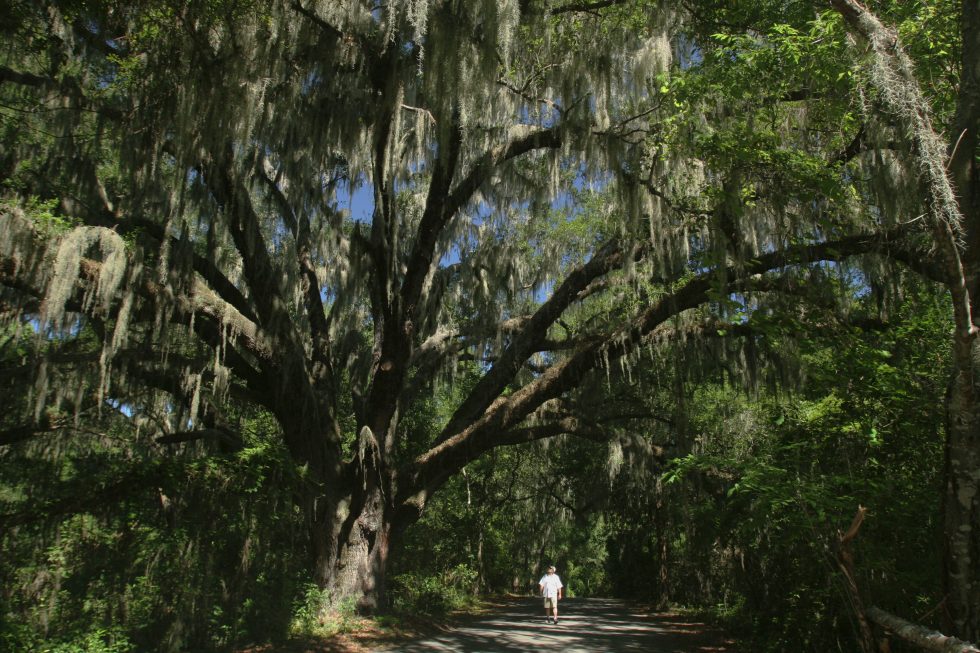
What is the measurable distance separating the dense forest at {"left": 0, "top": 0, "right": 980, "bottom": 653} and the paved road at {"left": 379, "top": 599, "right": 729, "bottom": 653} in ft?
4.08

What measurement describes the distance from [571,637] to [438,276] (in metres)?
6.71

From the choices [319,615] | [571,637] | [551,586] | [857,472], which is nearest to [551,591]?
[551,586]

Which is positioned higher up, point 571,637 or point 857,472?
point 857,472

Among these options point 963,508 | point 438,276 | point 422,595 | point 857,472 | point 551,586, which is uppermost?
point 438,276

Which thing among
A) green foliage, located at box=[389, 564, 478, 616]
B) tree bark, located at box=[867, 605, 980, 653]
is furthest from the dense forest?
green foliage, located at box=[389, 564, 478, 616]

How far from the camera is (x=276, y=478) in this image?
27.7 ft

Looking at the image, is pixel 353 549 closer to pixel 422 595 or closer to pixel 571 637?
pixel 571 637

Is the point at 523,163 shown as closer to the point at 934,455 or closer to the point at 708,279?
the point at 708,279

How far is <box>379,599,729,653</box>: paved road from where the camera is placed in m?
8.88

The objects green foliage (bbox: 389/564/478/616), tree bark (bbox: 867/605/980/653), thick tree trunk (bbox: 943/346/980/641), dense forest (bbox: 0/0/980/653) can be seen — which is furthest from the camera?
green foliage (bbox: 389/564/478/616)

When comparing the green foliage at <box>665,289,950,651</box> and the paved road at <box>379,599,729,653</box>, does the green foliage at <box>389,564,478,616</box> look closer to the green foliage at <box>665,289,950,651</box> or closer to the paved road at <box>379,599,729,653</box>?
the paved road at <box>379,599,729,653</box>

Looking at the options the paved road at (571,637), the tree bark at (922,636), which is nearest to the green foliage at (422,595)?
the paved road at (571,637)

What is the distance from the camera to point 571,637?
416 inches

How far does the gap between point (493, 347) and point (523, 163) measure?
352 centimetres
